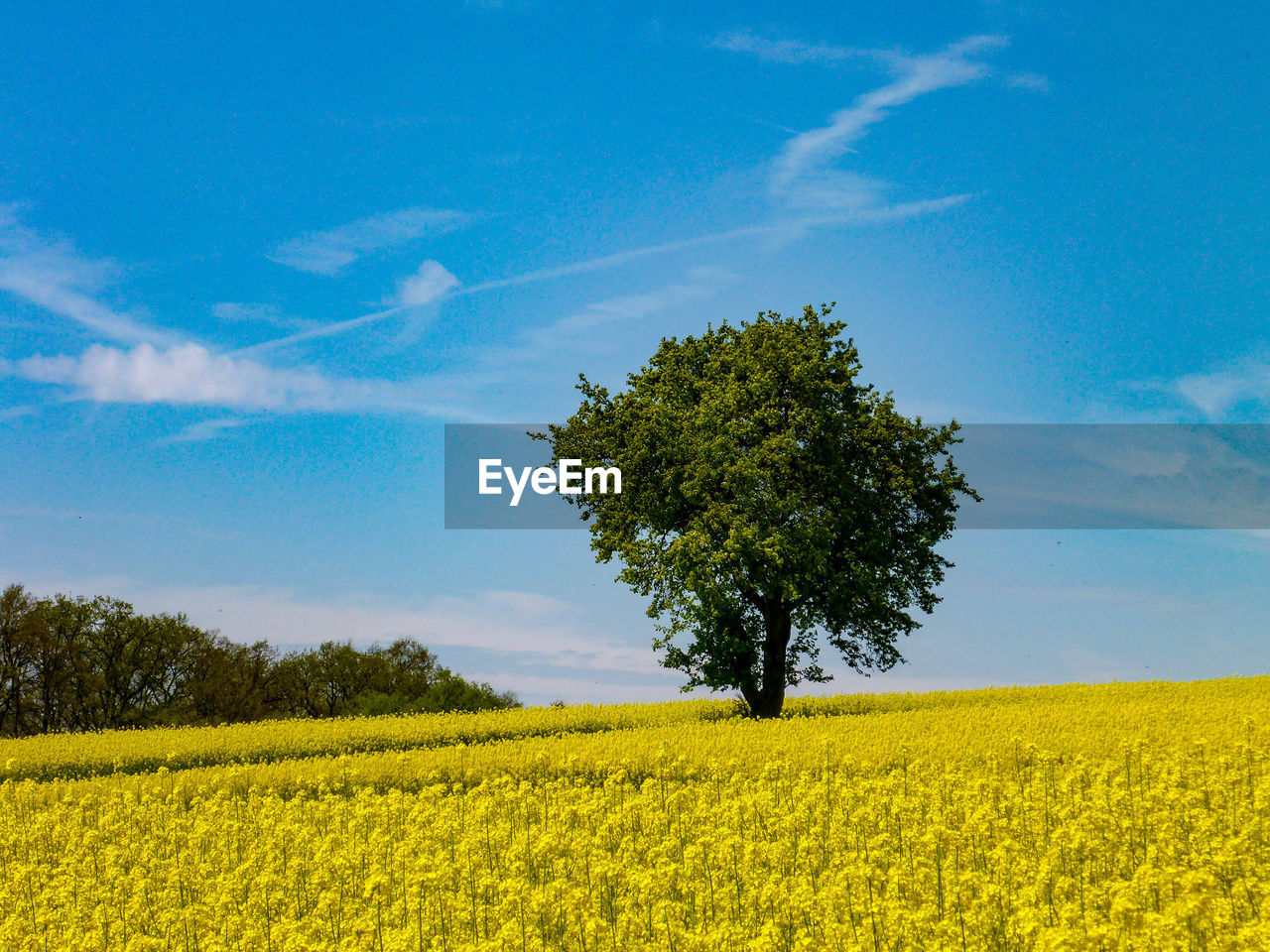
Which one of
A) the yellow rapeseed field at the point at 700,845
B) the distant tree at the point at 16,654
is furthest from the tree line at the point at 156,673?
the yellow rapeseed field at the point at 700,845

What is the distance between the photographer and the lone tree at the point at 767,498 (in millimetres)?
27203

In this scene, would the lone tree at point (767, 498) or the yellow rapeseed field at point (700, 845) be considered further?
the lone tree at point (767, 498)

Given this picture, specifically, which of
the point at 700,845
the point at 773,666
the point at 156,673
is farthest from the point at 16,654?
the point at 700,845

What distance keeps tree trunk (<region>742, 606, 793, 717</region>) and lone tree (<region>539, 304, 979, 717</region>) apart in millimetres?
44

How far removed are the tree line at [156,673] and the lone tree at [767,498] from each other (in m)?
18.5

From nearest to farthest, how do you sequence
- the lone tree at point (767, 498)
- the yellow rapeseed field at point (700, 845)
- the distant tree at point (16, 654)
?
the yellow rapeseed field at point (700, 845) → the lone tree at point (767, 498) → the distant tree at point (16, 654)

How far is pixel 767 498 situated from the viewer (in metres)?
27.0

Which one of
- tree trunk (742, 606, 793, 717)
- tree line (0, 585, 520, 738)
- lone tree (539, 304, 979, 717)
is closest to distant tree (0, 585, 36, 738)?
tree line (0, 585, 520, 738)


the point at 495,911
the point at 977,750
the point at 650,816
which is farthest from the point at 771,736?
the point at 495,911

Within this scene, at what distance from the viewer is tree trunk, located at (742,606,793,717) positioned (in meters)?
29.2

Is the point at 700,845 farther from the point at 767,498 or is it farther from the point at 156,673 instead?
the point at 156,673

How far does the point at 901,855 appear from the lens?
33.8 feet

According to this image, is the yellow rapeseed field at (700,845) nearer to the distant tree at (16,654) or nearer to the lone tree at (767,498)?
the lone tree at (767,498)

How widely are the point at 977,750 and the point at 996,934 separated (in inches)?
339
